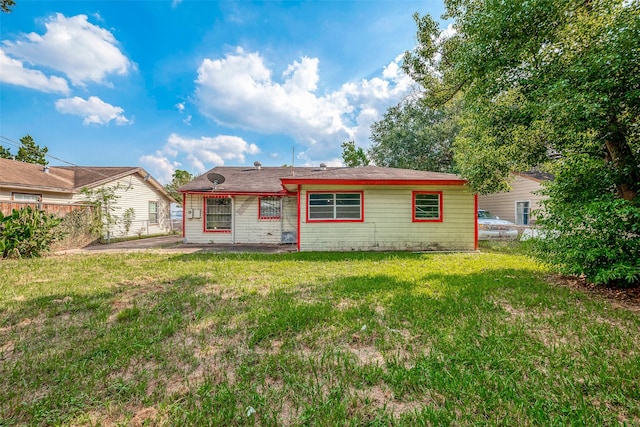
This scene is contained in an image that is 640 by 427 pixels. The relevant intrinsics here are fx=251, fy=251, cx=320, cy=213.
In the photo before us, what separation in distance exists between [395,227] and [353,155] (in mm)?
27511

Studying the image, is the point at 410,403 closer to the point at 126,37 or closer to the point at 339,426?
the point at 339,426

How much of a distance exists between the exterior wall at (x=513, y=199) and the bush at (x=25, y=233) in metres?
21.2

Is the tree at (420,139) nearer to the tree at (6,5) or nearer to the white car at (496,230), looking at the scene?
the white car at (496,230)

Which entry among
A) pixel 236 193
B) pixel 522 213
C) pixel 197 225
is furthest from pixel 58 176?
pixel 522 213

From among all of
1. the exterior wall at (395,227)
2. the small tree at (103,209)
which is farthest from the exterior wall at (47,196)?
the exterior wall at (395,227)

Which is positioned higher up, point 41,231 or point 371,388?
point 41,231

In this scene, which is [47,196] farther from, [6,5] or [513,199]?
[513,199]

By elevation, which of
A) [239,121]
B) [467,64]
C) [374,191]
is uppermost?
[239,121]

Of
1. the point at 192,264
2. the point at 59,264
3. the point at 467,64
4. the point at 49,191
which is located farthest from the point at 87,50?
the point at 467,64

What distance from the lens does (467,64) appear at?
18.2ft

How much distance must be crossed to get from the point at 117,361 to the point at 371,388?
244 centimetres

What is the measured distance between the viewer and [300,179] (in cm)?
851

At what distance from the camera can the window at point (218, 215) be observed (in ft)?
37.0

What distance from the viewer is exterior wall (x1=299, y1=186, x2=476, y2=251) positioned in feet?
30.2
